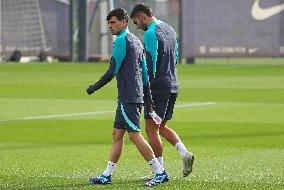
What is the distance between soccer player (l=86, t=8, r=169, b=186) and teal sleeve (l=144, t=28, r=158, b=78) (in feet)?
0.83

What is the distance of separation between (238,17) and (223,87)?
21.1 meters

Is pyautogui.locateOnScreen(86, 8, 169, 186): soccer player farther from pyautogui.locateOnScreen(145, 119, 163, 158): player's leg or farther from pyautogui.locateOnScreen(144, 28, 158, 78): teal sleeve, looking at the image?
pyautogui.locateOnScreen(145, 119, 163, 158): player's leg

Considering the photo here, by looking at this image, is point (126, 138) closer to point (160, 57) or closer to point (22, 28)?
point (160, 57)

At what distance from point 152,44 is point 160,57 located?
27 cm

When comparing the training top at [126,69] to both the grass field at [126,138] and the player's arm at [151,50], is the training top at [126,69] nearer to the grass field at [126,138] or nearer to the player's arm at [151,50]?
the player's arm at [151,50]

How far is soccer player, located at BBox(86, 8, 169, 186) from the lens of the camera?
11.4m

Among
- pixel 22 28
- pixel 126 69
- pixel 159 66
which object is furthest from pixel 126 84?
pixel 22 28

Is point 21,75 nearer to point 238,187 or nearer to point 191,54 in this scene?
point 191,54

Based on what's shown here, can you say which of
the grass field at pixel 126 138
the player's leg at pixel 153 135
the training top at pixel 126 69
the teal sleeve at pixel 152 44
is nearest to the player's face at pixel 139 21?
the teal sleeve at pixel 152 44

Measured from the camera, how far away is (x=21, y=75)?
38.6 m

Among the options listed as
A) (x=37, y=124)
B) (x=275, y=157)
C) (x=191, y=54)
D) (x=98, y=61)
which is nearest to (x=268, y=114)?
(x=37, y=124)

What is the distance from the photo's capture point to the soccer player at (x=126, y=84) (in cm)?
1135

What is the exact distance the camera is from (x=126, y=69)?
11.4 meters

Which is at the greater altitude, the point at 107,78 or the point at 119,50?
the point at 119,50
